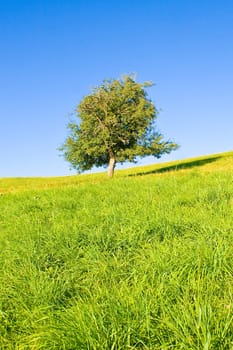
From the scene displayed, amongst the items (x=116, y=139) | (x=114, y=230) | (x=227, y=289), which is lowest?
(x=227, y=289)

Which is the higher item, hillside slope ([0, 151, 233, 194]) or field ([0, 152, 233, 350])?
hillside slope ([0, 151, 233, 194])

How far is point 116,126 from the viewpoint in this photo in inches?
1524

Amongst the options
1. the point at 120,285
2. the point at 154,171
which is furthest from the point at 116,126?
the point at 120,285

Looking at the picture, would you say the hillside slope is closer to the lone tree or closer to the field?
the lone tree

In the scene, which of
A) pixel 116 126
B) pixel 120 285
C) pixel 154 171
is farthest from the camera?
pixel 154 171

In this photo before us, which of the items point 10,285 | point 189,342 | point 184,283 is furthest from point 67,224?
point 189,342

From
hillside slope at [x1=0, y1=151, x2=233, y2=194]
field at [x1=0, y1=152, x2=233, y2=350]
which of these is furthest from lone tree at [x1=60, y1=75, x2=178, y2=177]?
field at [x1=0, y1=152, x2=233, y2=350]

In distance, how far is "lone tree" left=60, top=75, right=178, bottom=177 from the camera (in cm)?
3828

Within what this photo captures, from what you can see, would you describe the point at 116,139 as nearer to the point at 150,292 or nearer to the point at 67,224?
the point at 67,224

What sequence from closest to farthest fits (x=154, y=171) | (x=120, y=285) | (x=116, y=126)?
(x=120, y=285)
(x=116, y=126)
(x=154, y=171)

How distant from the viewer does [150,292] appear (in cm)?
402

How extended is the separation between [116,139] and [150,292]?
1371 inches

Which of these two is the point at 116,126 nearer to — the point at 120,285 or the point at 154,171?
the point at 154,171

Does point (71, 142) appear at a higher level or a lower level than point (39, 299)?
higher
